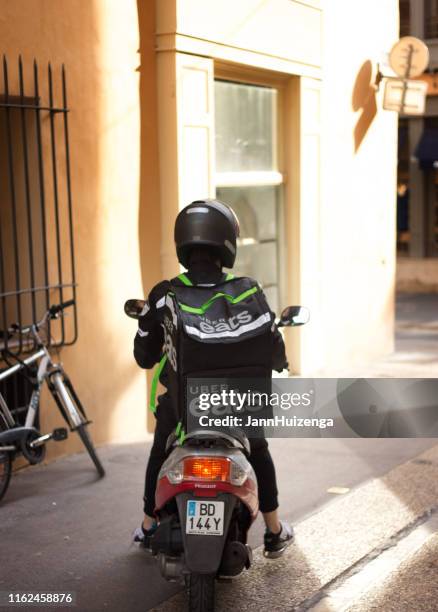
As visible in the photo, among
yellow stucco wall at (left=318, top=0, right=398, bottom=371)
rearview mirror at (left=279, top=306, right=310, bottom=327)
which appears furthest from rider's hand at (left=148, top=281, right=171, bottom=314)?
yellow stucco wall at (left=318, top=0, right=398, bottom=371)

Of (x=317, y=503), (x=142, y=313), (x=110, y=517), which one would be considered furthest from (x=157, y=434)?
(x=317, y=503)

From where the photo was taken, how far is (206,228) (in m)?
4.36

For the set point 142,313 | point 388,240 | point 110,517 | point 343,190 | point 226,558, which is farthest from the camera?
A: point 388,240

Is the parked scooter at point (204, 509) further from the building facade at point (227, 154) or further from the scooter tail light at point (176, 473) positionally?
the building facade at point (227, 154)

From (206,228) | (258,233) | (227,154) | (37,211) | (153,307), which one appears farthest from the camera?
(258,233)

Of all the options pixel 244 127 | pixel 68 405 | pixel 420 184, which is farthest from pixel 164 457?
pixel 420 184

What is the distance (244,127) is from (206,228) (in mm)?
5221

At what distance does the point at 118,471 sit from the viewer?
6734mm

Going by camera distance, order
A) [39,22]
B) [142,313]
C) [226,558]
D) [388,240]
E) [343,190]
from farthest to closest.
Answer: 1. [388,240]
2. [343,190]
3. [39,22]
4. [142,313]
5. [226,558]

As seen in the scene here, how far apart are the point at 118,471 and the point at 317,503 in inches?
58.9

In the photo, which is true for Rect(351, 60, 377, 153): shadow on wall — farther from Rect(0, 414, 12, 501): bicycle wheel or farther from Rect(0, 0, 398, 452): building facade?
Rect(0, 414, 12, 501): bicycle wheel

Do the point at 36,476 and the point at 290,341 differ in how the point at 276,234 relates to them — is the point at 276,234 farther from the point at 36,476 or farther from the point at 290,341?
the point at 36,476

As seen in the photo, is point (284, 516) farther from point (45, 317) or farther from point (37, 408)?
point (45, 317)

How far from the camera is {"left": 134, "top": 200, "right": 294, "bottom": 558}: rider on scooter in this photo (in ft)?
14.4
